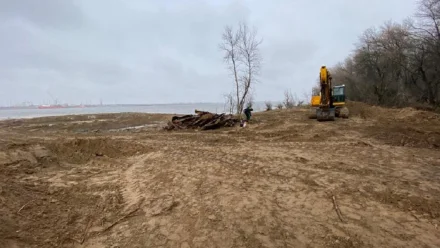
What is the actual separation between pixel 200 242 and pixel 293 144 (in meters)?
7.98

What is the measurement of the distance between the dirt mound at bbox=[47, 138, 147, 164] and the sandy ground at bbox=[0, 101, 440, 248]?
0.23 feet

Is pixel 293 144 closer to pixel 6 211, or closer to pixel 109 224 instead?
pixel 109 224

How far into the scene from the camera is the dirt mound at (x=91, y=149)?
10.1m

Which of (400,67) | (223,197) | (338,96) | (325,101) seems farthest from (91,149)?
(400,67)

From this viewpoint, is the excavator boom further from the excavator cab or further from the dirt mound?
the dirt mound

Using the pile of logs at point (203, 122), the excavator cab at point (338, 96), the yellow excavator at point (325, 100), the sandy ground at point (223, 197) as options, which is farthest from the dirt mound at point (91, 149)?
→ the excavator cab at point (338, 96)

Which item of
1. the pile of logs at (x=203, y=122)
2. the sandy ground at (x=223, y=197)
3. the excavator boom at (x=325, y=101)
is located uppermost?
the excavator boom at (x=325, y=101)

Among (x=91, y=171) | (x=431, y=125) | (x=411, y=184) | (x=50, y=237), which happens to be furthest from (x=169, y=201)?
(x=431, y=125)

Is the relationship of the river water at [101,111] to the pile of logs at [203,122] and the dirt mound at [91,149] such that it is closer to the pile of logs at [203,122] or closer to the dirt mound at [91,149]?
the pile of logs at [203,122]

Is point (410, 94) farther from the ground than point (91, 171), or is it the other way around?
point (410, 94)

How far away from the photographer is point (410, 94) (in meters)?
34.8

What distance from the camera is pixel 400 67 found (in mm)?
35219

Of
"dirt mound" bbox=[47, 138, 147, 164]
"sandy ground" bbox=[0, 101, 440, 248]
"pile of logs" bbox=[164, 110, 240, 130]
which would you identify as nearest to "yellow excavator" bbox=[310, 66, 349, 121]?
"pile of logs" bbox=[164, 110, 240, 130]

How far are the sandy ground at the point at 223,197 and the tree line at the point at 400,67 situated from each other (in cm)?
2354
